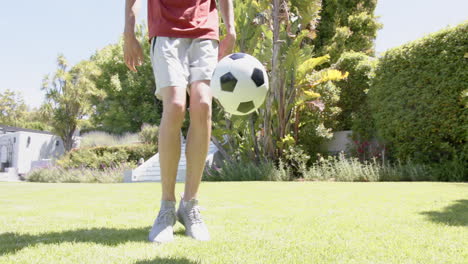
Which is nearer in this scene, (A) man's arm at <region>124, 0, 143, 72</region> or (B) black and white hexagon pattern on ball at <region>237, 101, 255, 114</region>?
(B) black and white hexagon pattern on ball at <region>237, 101, 255, 114</region>

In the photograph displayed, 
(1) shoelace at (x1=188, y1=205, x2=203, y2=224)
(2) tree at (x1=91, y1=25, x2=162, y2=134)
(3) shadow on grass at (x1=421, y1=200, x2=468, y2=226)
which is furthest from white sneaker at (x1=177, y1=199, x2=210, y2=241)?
(2) tree at (x1=91, y1=25, x2=162, y2=134)

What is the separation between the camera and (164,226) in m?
2.39

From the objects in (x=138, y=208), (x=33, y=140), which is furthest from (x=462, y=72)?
(x=33, y=140)

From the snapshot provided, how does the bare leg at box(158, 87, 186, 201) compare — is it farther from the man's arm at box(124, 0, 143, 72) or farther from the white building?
the white building

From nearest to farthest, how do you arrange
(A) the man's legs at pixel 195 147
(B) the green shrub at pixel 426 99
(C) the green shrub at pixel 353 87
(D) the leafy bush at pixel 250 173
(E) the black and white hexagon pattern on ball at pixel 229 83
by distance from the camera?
(E) the black and white hexagon pattern on ball at pixel 229 83
(A) the man's legs at pixel 195 147
(B) the green shrub at pixel 426 99
(D) the leafy bush at pixel 250 173
(C) the green shrub at pixel 353 87

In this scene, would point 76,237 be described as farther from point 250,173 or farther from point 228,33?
point 250,173

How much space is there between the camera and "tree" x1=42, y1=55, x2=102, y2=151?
26062 mm

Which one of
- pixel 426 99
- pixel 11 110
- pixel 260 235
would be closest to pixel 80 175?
pixel 426 99

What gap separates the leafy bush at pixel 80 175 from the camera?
1438cm

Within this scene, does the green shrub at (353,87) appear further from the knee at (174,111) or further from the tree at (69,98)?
the tree at (69,98)

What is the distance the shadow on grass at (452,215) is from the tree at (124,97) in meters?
23.6

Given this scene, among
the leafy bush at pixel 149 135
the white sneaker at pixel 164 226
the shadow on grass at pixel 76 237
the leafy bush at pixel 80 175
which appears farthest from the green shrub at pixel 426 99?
the leafy bush at pixel 149 135

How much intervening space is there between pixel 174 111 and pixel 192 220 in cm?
74

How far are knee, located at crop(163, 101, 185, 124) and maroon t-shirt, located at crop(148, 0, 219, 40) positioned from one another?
490 mm
